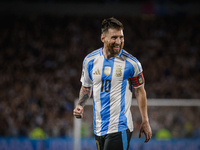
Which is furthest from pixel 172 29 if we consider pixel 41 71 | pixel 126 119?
pixel 126 119

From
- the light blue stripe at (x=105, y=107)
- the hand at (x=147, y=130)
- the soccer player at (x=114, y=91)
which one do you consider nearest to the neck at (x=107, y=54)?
the soccer player at (x=114, y=91)

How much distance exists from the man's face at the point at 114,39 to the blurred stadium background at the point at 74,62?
14.3 feet

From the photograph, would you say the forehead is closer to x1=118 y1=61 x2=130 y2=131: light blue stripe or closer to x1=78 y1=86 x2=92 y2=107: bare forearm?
x1=118 y1=61 x2=130 y2=131: light blue stripe

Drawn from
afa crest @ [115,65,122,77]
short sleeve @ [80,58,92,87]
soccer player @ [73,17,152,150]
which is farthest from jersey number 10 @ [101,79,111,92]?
short sleeve @ [80,58,92,87]

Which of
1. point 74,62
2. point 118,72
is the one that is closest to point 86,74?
point 118,72

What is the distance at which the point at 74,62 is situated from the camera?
13.2 m

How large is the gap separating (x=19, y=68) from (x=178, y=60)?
7.53 m

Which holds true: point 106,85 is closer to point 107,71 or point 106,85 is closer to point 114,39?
point 107,71

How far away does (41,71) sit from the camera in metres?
12.6

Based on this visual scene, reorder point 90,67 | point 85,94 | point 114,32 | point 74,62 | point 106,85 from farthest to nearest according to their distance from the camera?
point 74,62 < point 85,94 < point 90,67 < point 106,85 < point 114,32

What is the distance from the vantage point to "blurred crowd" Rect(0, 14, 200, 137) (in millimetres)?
10172

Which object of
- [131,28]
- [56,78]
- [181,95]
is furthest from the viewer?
[131,28]

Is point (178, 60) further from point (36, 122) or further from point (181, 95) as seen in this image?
point (36, 122)

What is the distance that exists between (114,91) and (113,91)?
10 mm
